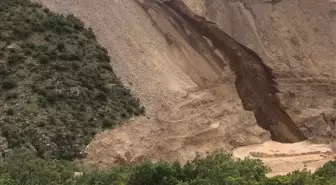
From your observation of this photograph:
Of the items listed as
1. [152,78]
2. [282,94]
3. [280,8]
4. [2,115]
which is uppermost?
[280,8]

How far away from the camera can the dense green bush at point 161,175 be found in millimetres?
16781

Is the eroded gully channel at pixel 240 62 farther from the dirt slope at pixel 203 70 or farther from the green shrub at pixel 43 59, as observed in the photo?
the green shrub at pixel 43 59

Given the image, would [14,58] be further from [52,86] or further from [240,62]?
[240,62]

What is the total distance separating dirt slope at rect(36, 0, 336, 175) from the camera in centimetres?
2513

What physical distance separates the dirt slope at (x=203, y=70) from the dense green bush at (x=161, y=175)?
12.6 feet

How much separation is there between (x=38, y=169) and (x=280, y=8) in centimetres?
1975

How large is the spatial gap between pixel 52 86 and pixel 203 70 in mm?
8589

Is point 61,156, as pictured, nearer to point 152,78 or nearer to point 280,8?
point 152,78

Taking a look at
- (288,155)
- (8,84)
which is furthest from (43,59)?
(288,155)

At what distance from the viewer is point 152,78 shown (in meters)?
27.3

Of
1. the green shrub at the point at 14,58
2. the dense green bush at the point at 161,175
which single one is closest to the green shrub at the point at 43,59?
the green shrub at the point at 14,58

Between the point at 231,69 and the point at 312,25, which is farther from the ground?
the point at 312,25

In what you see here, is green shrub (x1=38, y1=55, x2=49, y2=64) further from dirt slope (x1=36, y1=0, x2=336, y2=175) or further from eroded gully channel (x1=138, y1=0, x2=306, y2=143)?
eroded gully channel (x1=138, y1=0, x2=306, y2=143)

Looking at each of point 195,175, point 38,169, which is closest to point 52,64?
point 38,169
